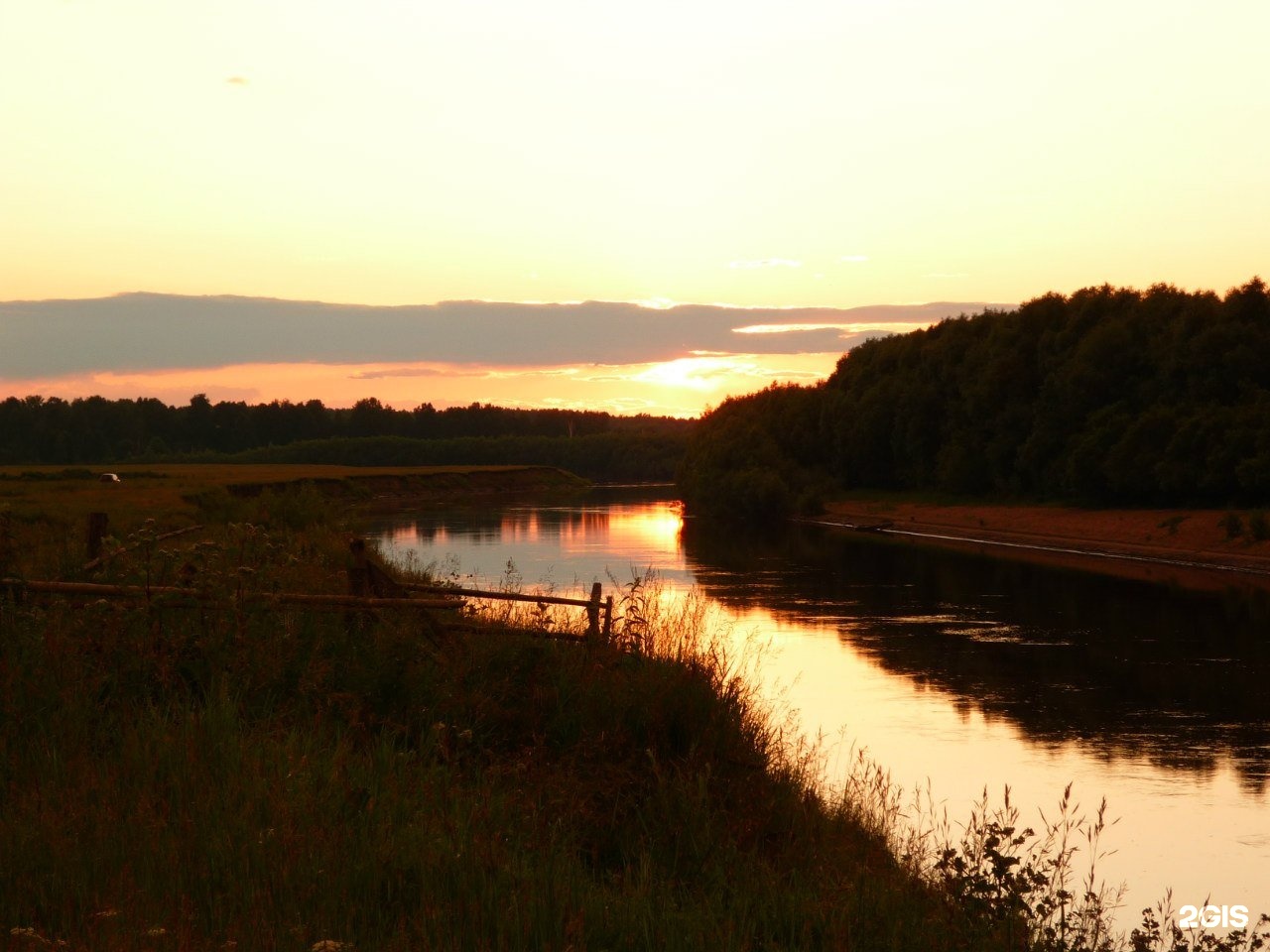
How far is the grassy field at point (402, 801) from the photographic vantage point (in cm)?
552

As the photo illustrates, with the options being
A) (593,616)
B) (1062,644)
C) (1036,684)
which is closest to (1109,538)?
(1062,644)

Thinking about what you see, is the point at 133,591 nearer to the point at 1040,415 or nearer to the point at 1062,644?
the point at 1062,644

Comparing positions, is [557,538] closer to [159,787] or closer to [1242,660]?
[1242,660]

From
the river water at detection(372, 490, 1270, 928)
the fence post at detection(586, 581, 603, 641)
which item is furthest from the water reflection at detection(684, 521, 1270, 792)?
the fence post at detection(586, 581, 603, 641)

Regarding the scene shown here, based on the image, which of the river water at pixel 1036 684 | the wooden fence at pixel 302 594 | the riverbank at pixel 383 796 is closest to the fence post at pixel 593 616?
the wooden fence at pixel 302 594

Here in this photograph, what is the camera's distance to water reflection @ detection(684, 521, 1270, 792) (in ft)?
61.5

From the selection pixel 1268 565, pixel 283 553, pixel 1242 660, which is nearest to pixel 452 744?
pixel 283 553

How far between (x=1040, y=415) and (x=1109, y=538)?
47.4ft

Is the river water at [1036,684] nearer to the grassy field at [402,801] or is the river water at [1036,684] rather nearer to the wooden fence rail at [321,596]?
the grassy field at [402,801]

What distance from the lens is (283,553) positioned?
14258 mm

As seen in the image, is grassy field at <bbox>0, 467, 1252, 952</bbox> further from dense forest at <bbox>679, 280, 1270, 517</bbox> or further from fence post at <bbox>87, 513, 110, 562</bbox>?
dense forest at <bbox>679, 280, 1270, 517</bbox>

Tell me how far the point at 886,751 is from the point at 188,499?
4360 cm

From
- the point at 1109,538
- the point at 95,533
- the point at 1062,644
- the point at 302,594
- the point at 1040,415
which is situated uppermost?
the point at 1040,415

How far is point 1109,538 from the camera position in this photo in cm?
5475
